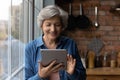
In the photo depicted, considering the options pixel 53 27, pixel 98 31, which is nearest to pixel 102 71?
pixel 98 31

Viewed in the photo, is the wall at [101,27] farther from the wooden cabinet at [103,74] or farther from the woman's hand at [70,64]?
the woman's hand at [70,64]

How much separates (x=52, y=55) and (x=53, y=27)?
0.15m

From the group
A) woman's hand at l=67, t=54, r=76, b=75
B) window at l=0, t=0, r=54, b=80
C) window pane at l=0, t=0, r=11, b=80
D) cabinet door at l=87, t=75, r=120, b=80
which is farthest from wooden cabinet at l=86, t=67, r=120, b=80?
woman's hand at l=67, t=54, r=76, b=75

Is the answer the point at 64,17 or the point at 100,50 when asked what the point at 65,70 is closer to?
the point at 64,17

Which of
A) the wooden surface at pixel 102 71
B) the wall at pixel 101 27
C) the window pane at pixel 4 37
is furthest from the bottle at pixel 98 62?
the window pane at pixel 4 37

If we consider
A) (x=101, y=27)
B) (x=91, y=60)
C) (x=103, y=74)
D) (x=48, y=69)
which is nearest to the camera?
(x=48, y=69)

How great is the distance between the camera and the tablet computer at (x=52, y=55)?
1.65m

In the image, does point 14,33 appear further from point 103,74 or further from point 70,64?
point 103,74

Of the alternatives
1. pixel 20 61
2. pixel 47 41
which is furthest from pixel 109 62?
pixel 47 41

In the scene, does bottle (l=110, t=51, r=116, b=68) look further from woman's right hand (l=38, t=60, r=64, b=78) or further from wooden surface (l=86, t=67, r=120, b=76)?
woman's right hand (l=38, t=60, r=64, b=78)

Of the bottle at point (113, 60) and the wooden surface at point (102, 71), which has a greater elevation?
the bottle at point (113, 60)

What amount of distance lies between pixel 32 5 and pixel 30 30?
259mm

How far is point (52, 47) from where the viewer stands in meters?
1.80

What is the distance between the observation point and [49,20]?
5.63 feet
